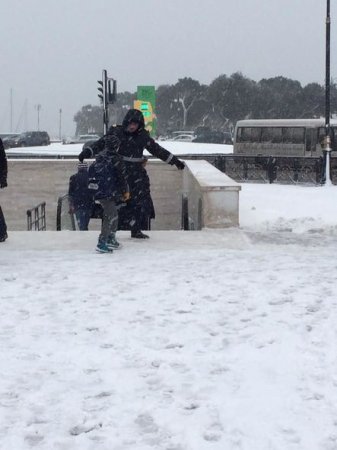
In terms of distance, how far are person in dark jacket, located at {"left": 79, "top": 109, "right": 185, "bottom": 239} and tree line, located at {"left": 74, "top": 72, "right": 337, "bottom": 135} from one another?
7389 centimetres

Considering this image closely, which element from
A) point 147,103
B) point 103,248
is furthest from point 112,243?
point 147,103

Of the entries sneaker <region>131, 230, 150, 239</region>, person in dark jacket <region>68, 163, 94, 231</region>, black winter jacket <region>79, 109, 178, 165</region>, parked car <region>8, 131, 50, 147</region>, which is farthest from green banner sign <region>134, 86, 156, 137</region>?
parked car <region>8, 131, 50, 147</region>

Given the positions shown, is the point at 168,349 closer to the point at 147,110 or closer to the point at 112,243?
the point at 112,243

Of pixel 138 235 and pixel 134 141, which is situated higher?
pixel 134 141

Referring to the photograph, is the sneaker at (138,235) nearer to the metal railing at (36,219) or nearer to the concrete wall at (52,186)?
the metal railing at (36,219)

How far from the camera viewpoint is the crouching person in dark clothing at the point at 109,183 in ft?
23.0

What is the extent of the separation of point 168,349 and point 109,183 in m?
3.24

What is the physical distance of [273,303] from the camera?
508cm

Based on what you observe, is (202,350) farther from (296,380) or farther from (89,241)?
(89,241)

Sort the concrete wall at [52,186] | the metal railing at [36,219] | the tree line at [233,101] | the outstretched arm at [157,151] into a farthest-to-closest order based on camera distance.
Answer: the tree line at [233,101] < the concrete wall at [52,186] < the metal railing at [36,219] < the outstretched arm at [157,151]

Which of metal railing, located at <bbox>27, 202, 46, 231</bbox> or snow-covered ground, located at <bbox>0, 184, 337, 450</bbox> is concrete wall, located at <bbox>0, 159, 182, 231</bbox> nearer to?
metal railing, located at <bbox>27, 202, 46, 231</bbox>

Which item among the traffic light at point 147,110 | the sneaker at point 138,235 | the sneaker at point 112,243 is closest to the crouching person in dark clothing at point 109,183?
the sneaker at point 112,243

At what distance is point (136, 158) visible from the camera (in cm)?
782

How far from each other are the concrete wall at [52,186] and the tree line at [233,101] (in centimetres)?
6559
